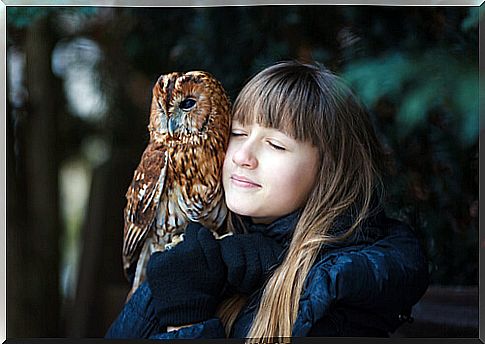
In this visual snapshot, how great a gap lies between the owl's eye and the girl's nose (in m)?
0.22

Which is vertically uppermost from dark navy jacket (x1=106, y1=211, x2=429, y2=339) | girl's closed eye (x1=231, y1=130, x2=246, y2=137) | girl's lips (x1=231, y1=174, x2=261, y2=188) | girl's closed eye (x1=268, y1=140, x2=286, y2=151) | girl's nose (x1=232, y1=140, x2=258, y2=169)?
girl's closed eye (x1=231, y1=130, x2=246, y2=137)

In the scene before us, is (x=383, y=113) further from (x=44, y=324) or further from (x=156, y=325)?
(x=44, y=324)

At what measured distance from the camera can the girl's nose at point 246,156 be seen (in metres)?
2.60

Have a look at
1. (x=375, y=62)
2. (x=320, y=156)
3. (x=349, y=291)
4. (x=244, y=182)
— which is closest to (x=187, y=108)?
(x=244, y=182)

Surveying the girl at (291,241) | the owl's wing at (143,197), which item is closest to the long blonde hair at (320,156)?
the girl at (291,241)

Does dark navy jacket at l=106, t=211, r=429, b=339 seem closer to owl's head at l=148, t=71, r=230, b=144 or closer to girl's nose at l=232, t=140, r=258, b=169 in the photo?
girl's nose at l=232, t=140, r=258, b=169

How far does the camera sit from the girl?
2.57 metres

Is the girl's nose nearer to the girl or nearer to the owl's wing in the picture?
the girl

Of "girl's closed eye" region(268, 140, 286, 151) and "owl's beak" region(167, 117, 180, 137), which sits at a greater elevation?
"owl's beak" region(167, 117, 180, 137)

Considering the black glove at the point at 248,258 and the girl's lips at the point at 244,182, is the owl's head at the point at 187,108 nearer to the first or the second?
the girl's lips at the point at 244,182

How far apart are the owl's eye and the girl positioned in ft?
0.50

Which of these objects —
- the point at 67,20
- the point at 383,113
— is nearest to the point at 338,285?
the point at 383,113

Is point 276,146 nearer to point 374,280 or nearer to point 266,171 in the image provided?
point 266,171

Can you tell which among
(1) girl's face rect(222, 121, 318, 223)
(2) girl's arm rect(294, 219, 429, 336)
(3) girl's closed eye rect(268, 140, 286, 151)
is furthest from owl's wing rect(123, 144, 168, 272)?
(2) girl's arm rect(294, 219, 429, 336)
